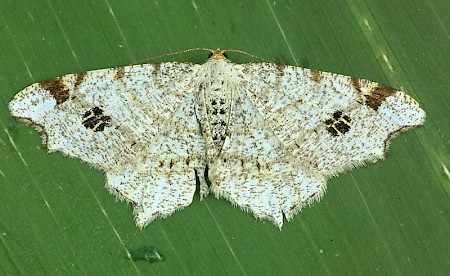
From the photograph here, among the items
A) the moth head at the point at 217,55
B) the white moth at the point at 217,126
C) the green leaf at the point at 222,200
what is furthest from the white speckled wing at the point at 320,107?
the green leaf at the point at 222,200

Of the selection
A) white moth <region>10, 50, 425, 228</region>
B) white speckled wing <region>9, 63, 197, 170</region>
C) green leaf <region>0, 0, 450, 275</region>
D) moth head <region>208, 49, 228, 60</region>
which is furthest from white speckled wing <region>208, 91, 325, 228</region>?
white speckled wing <region>9, 63, 197, 170</region>

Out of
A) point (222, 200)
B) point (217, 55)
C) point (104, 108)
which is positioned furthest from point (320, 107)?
point (104, 108)

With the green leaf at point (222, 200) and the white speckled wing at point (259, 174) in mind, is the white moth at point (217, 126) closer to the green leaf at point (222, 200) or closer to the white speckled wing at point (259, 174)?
the white speckled wing at point (259, 174)

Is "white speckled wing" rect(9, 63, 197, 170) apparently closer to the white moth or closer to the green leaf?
the white moth

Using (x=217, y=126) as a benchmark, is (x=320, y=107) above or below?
below

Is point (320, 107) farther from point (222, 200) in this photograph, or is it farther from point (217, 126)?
point (222, 200)
